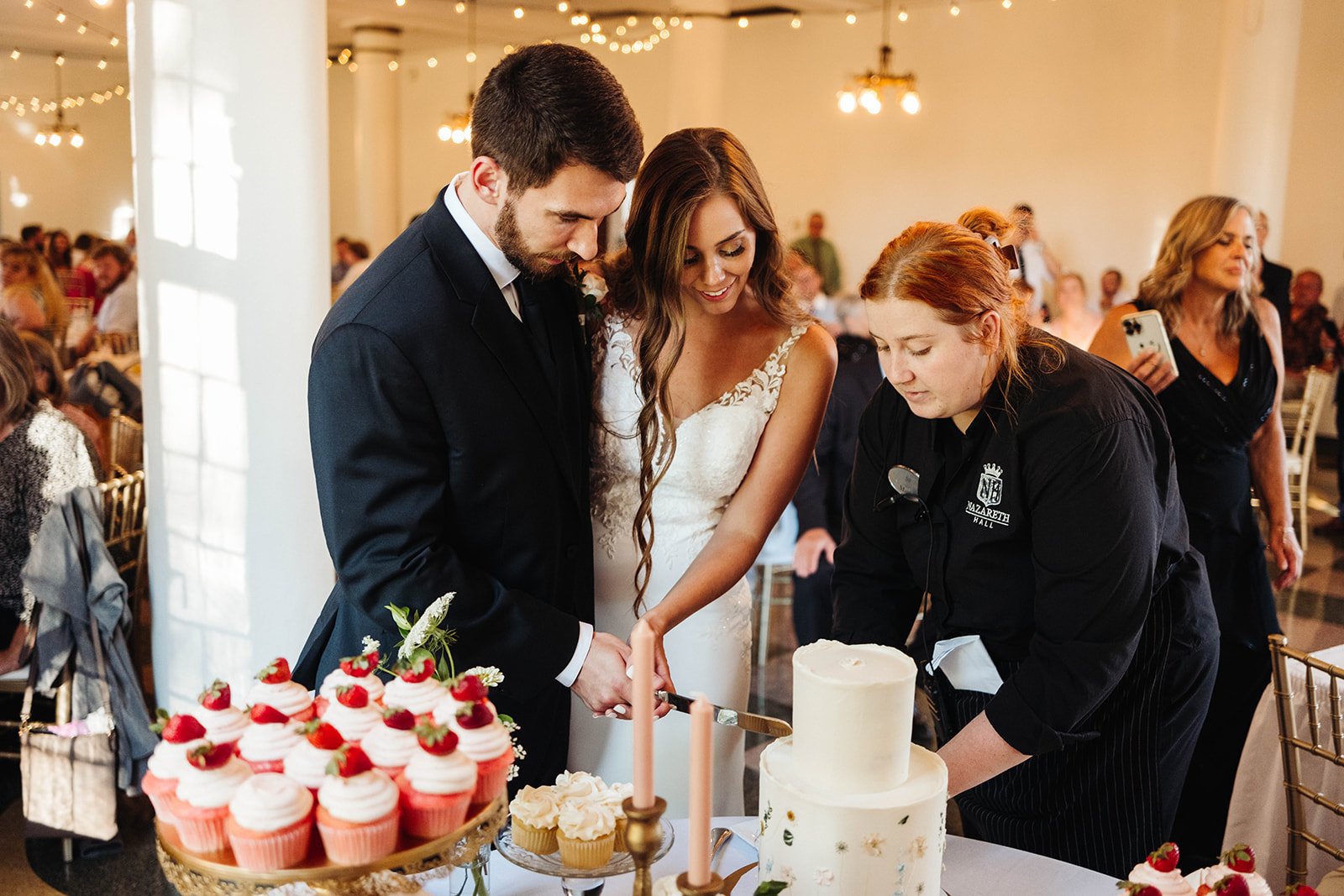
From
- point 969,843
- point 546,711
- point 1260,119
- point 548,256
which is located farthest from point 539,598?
point 1260,119

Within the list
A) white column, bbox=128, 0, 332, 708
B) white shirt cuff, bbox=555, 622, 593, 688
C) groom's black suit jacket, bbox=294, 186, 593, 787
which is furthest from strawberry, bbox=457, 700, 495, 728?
white column, bbox=128, 0, 332, 708

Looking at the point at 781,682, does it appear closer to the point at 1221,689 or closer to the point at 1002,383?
the point at 1221,689

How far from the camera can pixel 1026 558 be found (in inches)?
76.2

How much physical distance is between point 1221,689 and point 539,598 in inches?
86.0

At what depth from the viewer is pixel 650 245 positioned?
2.26 m

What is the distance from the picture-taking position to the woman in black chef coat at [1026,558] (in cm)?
179

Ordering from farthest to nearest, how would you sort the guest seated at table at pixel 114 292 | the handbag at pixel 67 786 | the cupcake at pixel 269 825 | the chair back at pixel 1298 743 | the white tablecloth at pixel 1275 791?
the guest seated at table at pixel 114 292
the handbag at pixel 67 786
the white tablecloth at pixel 1275 791
the chair back at pixel 1298 743
the cupcake at pixel 269 825

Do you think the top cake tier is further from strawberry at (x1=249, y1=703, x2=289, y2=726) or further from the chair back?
the chair back

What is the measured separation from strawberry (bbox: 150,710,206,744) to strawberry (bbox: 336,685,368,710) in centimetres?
15

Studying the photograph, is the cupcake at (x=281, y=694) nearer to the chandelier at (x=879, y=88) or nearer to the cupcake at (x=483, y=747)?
the cupcake at (x=483, y=747)

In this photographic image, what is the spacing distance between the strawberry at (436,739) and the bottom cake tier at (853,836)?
375 mm

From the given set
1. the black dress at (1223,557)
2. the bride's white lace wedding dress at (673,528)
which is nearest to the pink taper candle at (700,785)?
the bride's white lace wedding dress at (673,528)

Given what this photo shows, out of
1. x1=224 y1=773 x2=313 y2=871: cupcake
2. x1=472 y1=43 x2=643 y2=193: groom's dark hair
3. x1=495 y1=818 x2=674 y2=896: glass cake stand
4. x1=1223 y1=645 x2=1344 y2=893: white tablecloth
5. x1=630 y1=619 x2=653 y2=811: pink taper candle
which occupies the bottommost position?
x1=1223 y1=645 x2=1344 y2=893: white tablecloth

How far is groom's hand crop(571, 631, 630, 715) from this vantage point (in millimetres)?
1971
